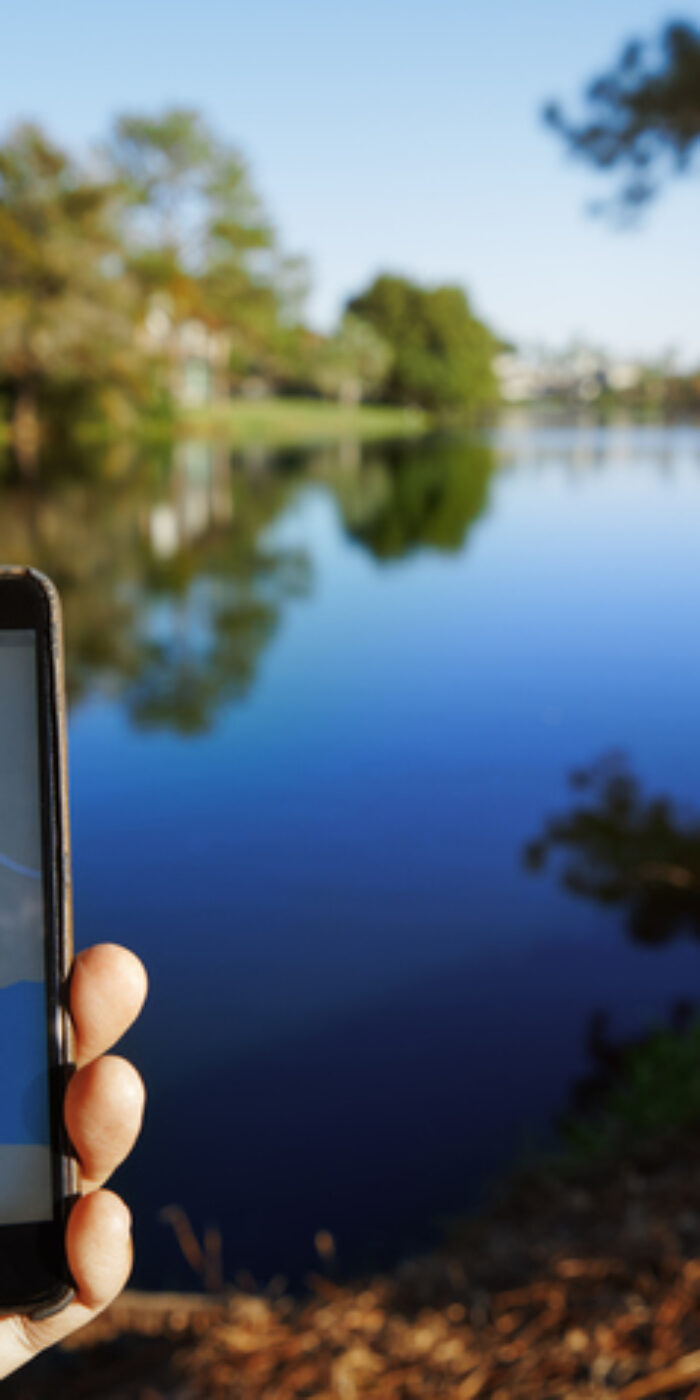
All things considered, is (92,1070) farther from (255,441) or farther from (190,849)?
(255,441)

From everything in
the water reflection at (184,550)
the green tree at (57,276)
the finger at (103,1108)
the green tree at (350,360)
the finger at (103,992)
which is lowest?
the finger at (103,1108)

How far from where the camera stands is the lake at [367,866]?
443cm

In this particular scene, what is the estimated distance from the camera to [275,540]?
2056cm

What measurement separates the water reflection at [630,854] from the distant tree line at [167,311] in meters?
29.8

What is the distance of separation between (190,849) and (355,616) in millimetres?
7805

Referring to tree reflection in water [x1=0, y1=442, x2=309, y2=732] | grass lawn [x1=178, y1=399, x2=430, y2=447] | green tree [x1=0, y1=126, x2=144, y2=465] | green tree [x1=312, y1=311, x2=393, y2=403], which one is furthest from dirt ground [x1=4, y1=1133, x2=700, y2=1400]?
green tree [x1=312, y1=311, x2=393, y2=403]

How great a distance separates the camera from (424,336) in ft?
302

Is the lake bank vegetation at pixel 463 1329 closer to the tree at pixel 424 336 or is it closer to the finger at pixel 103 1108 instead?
the finger at pixel 103 1108

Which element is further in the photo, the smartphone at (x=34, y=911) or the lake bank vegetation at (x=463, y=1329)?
the lake bank vegetation at (x=463, y=1329)

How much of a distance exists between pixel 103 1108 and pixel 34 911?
0.24 metres

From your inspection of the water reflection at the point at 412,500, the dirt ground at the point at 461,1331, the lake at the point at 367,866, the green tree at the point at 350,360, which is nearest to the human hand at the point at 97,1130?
the dirt ground at the point at 461,1331

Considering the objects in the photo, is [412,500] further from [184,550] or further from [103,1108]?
[103,1108]

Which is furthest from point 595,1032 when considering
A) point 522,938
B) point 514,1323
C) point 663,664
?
point 663,664

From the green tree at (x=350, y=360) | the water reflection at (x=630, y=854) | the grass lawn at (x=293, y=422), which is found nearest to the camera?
the water reflection at (x=630, y=854)
